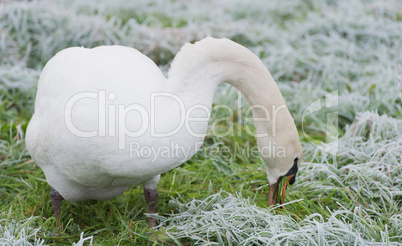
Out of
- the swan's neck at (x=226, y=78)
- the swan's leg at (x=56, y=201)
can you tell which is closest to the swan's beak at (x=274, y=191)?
the swan's neck at (x=226, y=78)

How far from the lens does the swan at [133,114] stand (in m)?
2.38

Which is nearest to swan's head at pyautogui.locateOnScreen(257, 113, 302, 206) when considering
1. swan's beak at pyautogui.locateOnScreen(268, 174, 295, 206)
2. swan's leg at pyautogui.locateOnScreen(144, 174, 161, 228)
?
swan's beak at pyautogui.locateOnScreen(268, 174, 295, 206)

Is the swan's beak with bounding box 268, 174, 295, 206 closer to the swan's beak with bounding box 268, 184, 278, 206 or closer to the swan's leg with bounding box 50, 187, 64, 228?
the swan's beak with bounding box 268, 184, 278, 206

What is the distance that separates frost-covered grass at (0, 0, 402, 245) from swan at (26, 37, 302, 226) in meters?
0.38

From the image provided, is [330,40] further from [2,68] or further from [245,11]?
[2,68]

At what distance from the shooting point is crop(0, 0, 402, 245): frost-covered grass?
9.21 ft

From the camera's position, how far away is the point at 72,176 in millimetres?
2707

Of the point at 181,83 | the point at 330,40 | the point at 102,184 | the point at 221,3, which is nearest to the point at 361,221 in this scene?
the point at 181,83

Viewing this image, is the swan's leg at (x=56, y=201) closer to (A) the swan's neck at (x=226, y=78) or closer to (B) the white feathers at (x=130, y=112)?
(B) the white feathers at (x=130, y=112)

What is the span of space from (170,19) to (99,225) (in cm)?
449

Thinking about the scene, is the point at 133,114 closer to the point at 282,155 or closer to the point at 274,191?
the point at 282,155

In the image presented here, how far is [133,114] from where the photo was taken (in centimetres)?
239

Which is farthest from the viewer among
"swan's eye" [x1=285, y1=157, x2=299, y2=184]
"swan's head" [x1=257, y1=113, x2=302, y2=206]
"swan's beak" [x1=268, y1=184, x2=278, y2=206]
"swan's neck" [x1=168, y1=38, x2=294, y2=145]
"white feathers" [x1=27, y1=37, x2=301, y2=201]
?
"swan's beak" [x1=268, y1=184, x2=278, y2=206]

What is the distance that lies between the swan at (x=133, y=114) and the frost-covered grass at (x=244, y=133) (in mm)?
378
